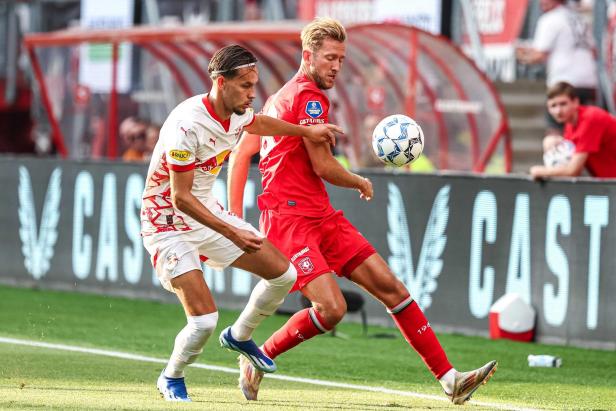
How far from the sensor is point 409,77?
55.7 ft

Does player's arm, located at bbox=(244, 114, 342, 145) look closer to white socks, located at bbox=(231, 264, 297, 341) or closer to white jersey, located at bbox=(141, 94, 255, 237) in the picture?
white jersey, located at bbox=(141, 94, 255, 237)

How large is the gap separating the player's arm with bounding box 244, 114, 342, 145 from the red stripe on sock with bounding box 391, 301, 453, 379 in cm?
114

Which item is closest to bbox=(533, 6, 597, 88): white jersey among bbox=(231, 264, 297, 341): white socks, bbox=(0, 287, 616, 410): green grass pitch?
bbox=(0, 287, 616, 410): green grass pitch

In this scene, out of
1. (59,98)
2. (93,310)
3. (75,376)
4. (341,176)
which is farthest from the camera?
(59,98)

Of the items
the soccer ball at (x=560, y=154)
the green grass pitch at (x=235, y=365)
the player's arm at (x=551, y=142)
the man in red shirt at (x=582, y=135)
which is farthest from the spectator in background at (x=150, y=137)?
the man in red shirt at (x=582, y=135)

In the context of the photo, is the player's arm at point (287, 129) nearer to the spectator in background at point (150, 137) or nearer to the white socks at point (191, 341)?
the white socks at point (191, 341)

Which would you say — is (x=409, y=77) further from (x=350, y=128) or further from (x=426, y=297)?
(x=426, y=297)

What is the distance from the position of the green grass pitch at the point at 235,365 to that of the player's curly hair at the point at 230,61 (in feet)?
6.10

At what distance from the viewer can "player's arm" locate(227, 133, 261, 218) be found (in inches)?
365

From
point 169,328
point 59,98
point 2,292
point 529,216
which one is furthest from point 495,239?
point 59,98

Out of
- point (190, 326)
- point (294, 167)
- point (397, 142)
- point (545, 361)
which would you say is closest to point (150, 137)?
point (545, 361)

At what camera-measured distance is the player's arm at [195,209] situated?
824 centimetres

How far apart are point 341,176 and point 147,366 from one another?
2668 millimetres

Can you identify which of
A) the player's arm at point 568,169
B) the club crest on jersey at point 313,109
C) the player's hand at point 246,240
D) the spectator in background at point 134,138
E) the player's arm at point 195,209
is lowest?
the spectator in background at point 134,138
